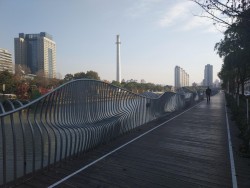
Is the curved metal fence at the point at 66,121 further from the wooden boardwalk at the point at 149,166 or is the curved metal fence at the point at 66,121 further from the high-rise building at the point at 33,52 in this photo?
the high-rise building at the point at 33,52

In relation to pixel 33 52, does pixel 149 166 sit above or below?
below

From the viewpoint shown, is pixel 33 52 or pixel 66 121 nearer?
pixel 66 121

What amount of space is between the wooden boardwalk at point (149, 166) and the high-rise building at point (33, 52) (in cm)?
10285

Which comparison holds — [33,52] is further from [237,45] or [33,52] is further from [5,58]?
[237,45]

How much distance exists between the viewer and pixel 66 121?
6750 millimetres

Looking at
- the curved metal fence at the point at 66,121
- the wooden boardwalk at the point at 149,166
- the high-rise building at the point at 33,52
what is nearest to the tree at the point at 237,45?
the wooden boardwalk at the point at 149,166

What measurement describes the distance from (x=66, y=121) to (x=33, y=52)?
110m

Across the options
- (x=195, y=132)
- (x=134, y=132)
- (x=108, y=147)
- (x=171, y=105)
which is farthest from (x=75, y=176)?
(x=171, y=105)

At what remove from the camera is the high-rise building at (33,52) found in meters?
109

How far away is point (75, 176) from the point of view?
5.50 m

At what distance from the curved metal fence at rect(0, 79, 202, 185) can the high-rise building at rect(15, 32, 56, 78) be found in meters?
101

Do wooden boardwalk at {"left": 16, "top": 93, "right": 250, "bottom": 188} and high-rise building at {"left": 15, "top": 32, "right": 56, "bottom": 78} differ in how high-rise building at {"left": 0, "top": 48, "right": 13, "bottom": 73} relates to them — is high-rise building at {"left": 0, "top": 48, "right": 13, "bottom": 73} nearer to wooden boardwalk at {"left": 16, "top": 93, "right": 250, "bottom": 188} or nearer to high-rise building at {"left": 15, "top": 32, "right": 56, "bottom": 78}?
high-rise building at {"left": 15, "top": 32, "right": 56, "bottom": 78}

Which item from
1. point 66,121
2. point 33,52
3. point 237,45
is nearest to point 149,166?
point 66,121

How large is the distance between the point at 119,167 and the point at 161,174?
85 cm
